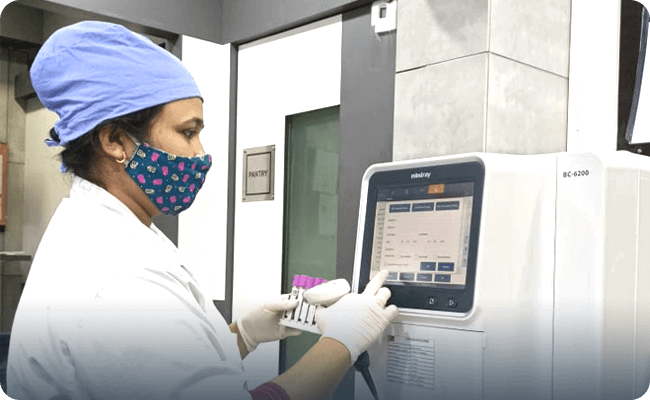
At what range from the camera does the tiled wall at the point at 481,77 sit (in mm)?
1643

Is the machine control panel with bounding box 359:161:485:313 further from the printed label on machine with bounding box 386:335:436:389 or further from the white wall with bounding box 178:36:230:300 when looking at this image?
the white wall with bounding box 178:36:230:300

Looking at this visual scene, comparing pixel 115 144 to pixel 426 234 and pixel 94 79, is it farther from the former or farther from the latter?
pixel 426 234

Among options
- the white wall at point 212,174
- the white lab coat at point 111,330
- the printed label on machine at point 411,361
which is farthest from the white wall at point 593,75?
the white wall at point 212,174

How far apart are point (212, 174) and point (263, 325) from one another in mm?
1464

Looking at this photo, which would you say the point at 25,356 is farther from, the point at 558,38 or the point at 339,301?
the point at 558,38

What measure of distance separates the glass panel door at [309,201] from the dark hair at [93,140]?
128cm

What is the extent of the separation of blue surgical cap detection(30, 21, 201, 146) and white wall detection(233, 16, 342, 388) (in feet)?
4.14

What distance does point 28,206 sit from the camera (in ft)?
18.1

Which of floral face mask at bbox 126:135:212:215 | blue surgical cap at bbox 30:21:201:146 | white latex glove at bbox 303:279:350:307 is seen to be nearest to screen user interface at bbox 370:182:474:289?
white latex glove at bbox 303:279:350:307

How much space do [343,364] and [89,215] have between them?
55cm

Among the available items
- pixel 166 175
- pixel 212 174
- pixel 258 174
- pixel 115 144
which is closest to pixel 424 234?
pixel 166 175

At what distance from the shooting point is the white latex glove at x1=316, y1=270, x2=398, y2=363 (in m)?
1.32

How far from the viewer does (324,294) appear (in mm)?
1449

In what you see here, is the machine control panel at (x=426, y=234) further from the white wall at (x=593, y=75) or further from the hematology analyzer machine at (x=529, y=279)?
the white wall at (x=593, y=75)
